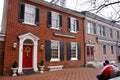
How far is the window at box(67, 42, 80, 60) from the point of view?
18641 millimetres

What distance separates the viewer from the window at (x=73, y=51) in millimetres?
18641

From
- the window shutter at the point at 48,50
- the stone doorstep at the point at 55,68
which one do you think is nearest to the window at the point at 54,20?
the window shutter at the point at 48,50

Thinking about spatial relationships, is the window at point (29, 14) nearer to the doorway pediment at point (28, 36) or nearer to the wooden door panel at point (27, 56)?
the doorway pediment at point (28, 36)

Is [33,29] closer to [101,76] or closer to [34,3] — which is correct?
[34,3]

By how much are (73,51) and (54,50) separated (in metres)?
3.35

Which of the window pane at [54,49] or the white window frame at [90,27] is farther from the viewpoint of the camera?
the white window frame at [90,27]

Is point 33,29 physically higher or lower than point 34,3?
lower

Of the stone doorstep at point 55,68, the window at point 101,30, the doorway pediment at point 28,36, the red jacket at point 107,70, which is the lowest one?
the stone doorstep at point 55,68

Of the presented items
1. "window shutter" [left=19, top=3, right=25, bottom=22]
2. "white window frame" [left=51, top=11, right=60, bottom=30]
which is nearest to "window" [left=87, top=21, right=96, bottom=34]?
"white window frame" [left=51, top=11, right=60, bottom=30]

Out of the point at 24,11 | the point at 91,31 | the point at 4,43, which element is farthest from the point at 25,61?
the point at 91,31

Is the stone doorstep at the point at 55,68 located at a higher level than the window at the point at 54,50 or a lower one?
lower

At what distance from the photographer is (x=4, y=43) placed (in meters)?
13.1

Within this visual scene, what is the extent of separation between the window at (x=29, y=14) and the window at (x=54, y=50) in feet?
8.18

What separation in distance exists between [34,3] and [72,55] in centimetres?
761
